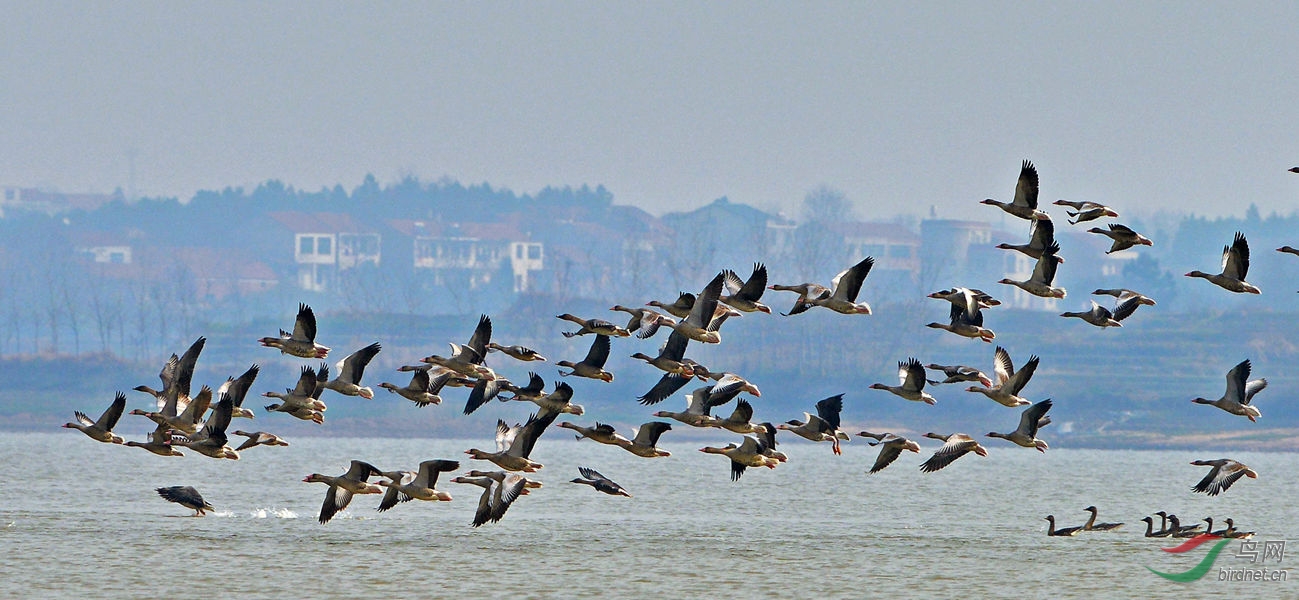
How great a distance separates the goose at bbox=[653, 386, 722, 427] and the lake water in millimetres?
6330

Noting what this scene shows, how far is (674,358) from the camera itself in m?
32.5

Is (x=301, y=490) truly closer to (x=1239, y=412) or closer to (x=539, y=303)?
(x=1239, y=412)

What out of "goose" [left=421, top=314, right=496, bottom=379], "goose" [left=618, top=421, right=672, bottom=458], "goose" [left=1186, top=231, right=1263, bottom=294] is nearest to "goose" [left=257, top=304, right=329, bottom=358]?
"goose" [left=421, top=314, right=496, bottom=379]

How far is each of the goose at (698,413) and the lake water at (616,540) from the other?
20.8 ft

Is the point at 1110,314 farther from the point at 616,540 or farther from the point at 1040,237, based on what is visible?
the point at 616,540

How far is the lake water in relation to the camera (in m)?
39.2

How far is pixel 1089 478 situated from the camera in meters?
91.9

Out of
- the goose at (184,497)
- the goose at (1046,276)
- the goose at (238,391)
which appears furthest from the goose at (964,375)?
the goose at (184,497)

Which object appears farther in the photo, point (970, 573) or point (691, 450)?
point (691, 450)

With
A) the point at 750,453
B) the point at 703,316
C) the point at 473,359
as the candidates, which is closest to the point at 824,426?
the point at 750,453

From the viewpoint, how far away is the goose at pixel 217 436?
32.7 m

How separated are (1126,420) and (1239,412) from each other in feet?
367

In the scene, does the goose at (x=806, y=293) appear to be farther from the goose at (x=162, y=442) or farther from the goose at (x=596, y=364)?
the goose at (x=162, y=442)

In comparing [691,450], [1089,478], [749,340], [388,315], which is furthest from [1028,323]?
[1089,478]
